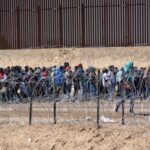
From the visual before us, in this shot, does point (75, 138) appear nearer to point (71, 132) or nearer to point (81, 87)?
point (71, 132)

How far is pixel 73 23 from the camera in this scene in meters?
31.2

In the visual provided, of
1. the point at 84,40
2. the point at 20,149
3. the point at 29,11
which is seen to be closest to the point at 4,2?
the point at 29,11

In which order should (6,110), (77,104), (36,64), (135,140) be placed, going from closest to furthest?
(135,140) → (77,104) → (6,110) → (36,64)

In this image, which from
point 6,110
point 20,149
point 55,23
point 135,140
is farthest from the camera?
point 55,23

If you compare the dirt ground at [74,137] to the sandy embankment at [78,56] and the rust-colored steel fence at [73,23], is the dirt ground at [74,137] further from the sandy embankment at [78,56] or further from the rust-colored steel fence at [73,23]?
the rust-colored steel fence at [73,23]

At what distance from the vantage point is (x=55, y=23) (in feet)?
104

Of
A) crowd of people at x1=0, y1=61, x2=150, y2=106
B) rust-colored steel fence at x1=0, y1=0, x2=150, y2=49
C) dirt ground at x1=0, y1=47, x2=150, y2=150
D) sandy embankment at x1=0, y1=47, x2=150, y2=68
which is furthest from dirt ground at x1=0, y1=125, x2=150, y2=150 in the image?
rust-colored steel fence at x1=0, y1=0, x2=150, y2=49

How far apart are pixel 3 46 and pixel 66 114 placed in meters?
17.2

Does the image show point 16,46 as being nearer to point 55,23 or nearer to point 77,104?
point 55,23

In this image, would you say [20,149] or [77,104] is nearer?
[20,149]

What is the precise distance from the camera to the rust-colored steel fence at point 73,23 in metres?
29.9

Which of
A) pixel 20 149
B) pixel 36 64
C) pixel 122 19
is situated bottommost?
pixel 20 149

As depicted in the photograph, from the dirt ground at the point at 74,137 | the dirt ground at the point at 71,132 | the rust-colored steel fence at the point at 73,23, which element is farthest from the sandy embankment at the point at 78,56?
the dirt ground at the point at 74,137

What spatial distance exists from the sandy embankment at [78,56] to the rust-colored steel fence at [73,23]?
3.11ft
